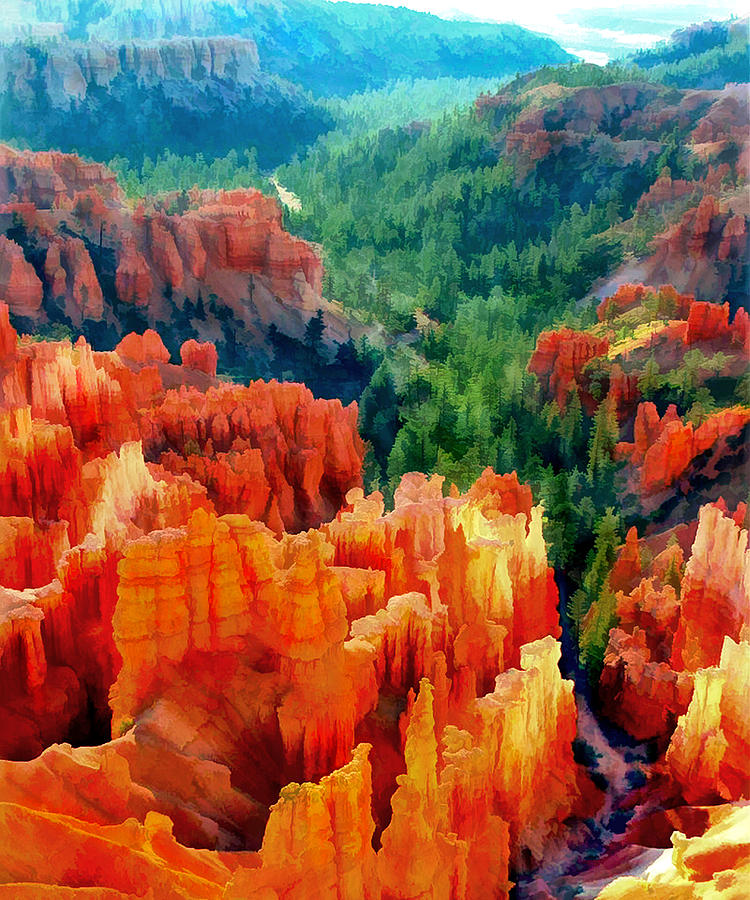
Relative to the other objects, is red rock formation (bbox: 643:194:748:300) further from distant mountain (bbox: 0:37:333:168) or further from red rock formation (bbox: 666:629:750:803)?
distant mountain (bbox: 0:37:333:168)

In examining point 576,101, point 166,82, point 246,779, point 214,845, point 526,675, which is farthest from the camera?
point 166,82

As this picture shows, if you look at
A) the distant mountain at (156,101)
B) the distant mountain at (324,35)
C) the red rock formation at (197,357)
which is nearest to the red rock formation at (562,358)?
the red rock formation at (197,357)

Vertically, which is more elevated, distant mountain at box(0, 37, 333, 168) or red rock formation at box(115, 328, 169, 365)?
distant mountain at box(0, 37, 333, 168)

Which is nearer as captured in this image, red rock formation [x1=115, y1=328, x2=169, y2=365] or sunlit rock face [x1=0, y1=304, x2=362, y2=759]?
sunlit rock face [x1=0, y1=304, x2=362, y2=759]

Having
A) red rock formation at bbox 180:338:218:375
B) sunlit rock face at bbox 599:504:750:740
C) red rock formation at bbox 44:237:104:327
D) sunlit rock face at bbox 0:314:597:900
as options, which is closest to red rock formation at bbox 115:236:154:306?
red rock formation at bbox 44:237:104:327

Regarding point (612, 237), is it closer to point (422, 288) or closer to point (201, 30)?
point (422, 288)

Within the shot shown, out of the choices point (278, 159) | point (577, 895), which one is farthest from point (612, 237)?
point (577, 895)

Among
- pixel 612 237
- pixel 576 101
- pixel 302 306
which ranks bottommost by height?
pixel 302 306

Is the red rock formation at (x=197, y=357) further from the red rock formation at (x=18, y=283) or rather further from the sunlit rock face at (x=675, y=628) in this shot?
the sunlit rock face at (x=675, y=628)
